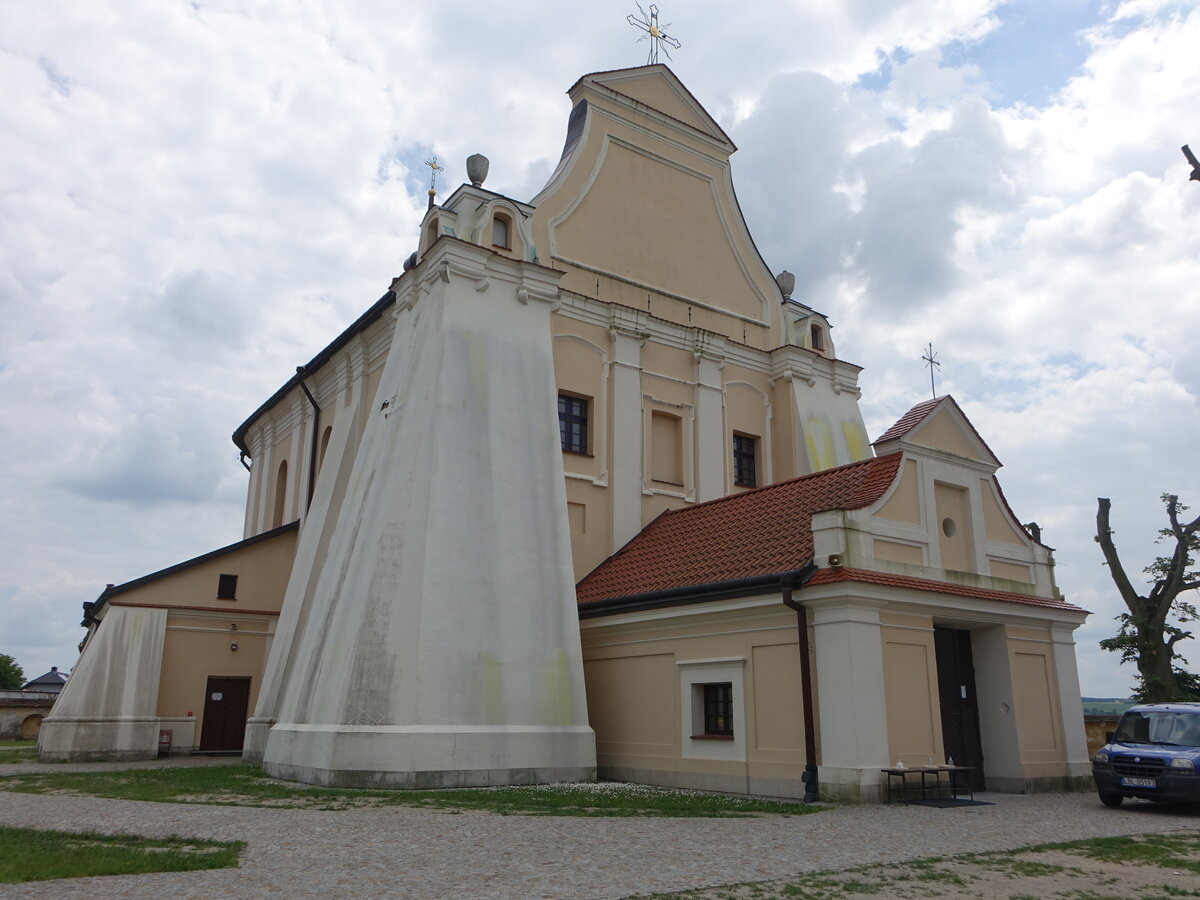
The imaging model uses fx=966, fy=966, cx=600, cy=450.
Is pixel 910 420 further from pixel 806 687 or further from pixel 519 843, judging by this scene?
pixel 519 843

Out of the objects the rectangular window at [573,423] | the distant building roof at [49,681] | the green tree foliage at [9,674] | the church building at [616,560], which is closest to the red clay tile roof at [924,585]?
the church building at [616,560]

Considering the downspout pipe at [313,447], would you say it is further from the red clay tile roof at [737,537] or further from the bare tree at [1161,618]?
the bare tree at [1161,618]

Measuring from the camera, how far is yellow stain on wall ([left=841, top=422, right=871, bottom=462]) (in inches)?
943

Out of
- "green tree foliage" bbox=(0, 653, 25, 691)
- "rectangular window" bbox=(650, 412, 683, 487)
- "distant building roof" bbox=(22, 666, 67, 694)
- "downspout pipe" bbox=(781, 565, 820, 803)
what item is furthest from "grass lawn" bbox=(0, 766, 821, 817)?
"green tree foliage" bbox=(0, 653, 25, 691)

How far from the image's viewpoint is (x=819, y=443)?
2316 cm

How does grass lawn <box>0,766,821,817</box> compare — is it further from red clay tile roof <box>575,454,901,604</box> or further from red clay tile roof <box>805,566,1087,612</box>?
red clay tile roof <box>575,454,901,604</box>

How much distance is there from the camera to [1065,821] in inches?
439

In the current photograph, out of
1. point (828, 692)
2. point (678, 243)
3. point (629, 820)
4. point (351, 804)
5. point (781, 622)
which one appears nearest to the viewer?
point (629, 820)

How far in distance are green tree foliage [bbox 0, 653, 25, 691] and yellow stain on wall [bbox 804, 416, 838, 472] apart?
79884 millimetres

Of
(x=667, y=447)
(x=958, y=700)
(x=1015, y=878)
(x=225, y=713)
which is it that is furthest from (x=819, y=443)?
(x=1015, y=878)

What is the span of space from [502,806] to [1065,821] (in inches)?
258

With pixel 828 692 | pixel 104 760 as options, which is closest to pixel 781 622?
pixel 828 692

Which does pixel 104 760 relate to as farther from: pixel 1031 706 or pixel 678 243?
pixel 1031 706

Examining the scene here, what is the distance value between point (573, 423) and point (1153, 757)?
1181 centimetres
